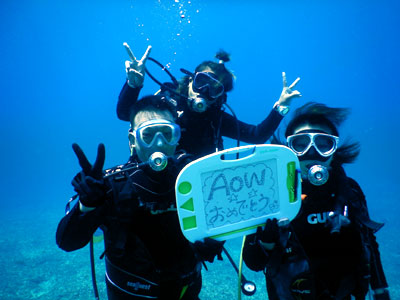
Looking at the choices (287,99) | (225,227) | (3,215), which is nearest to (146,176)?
(225,227)

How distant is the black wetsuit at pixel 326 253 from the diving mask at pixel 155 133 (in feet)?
4.15

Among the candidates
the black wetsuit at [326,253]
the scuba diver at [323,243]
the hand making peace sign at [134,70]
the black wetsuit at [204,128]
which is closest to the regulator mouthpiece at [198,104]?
the black wetsuit at [204,128]

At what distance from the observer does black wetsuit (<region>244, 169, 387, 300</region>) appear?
2.18 metres

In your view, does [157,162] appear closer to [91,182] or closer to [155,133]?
[155,133]

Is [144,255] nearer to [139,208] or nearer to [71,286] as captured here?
[139,208]

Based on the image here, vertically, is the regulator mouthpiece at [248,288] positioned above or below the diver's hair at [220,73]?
below

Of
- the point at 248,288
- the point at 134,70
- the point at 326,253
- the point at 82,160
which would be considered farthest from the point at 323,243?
the point at 134,70

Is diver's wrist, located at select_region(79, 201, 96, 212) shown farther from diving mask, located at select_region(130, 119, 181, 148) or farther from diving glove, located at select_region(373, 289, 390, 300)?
diving glove, located at select_region(373, 289, 390, 300)

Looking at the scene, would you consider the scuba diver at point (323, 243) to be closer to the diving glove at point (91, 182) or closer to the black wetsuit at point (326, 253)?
the black wetsuit at point (326, 253)

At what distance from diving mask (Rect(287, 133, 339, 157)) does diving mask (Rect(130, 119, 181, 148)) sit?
126cm

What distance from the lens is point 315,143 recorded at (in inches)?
101

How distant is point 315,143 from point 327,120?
407mm

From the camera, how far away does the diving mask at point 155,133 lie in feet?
7.83

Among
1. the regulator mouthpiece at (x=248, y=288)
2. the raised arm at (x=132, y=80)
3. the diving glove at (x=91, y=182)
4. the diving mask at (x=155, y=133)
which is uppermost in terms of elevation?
the raised arm at (x=132, y=80)
